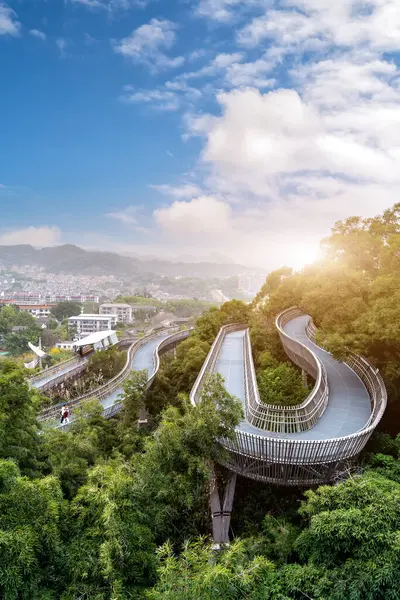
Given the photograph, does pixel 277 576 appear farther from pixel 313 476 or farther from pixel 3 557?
pixel 3 557

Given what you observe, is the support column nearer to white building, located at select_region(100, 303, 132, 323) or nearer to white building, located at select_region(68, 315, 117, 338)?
white building, located at select_region(68, 315, 117, 338)

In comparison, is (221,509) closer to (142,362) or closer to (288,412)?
(288,412)

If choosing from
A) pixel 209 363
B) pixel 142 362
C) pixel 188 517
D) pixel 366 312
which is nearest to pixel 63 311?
pixel 142 362

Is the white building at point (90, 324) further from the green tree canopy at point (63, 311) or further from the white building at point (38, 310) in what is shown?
the white building at point (38, 310)

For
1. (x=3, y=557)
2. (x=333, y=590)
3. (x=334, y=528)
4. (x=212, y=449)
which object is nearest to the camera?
(x=3, y=557)

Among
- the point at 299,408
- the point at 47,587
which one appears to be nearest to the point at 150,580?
the point at 47,587

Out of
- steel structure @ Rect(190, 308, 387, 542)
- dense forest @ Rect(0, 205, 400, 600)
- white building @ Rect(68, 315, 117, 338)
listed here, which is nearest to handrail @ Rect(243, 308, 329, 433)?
steel structure @ Rect(190, 308, 387, 542)

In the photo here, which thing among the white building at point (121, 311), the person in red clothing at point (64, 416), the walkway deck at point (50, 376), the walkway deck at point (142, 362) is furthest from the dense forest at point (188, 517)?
the white building at point (121, 311)
